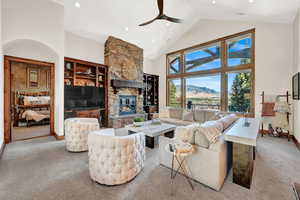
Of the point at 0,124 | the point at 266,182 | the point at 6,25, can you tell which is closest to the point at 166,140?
the point at 266,182

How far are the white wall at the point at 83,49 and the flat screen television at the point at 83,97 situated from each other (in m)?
1.23

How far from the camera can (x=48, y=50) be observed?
3.93 meters

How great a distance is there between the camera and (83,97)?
5.04 meters

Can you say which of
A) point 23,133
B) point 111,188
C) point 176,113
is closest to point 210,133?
point 111,188

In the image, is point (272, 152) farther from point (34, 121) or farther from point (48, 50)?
point (34, 121)

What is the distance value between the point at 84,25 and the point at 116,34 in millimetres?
1200

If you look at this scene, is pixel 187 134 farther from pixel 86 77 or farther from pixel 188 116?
pixel 86 77

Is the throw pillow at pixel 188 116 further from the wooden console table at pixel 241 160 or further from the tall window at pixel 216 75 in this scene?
the wooden console table at pixel 241 160

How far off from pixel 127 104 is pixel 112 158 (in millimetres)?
4669

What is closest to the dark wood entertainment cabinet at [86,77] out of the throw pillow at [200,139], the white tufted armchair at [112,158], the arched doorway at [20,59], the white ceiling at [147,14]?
the arched doorway at [20,59]

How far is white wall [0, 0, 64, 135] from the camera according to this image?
3.27 m

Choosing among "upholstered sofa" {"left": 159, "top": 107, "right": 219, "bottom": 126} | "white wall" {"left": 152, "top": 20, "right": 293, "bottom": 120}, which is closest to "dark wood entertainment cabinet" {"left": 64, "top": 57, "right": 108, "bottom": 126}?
"upholstered sofa" {"left": 159, "top": 107, "right": 219, "bottom": 126}

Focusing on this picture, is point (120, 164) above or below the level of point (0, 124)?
below

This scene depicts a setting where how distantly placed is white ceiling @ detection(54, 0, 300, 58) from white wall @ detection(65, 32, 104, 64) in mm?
215
